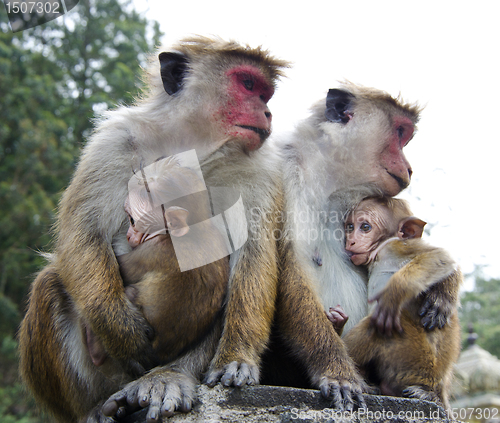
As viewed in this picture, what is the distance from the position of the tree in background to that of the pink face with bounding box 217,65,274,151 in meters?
8.59

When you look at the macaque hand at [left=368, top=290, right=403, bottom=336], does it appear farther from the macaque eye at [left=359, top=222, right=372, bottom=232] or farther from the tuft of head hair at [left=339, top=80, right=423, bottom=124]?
the tuft of head hair at [left=339, top=80, right=423, bottom=124]

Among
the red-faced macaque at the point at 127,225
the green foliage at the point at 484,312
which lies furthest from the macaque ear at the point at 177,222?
the green foliage at the point at 484,312

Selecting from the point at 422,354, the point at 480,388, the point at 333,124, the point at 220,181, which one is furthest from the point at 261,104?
the point at 480,388

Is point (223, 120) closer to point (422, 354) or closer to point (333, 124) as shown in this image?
point (333, 124)

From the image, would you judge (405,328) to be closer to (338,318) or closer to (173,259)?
(338,318)

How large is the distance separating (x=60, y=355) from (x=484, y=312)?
14.4 m

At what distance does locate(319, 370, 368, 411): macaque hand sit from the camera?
2.44 meters

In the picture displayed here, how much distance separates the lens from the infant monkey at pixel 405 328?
107 inches

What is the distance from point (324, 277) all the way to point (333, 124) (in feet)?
3.77

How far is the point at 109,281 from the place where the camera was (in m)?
2.74

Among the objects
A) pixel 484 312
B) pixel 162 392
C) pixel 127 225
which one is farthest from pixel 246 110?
pixel 484 312

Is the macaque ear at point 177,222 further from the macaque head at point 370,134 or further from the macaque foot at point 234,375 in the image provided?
the macaque head at point 370,134

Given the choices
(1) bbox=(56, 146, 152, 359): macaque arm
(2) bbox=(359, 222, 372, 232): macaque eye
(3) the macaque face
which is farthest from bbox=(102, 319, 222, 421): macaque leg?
(2) bbox=(359, 222, 372, 232): macaque eye

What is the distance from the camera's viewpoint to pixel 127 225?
3.03 meters
